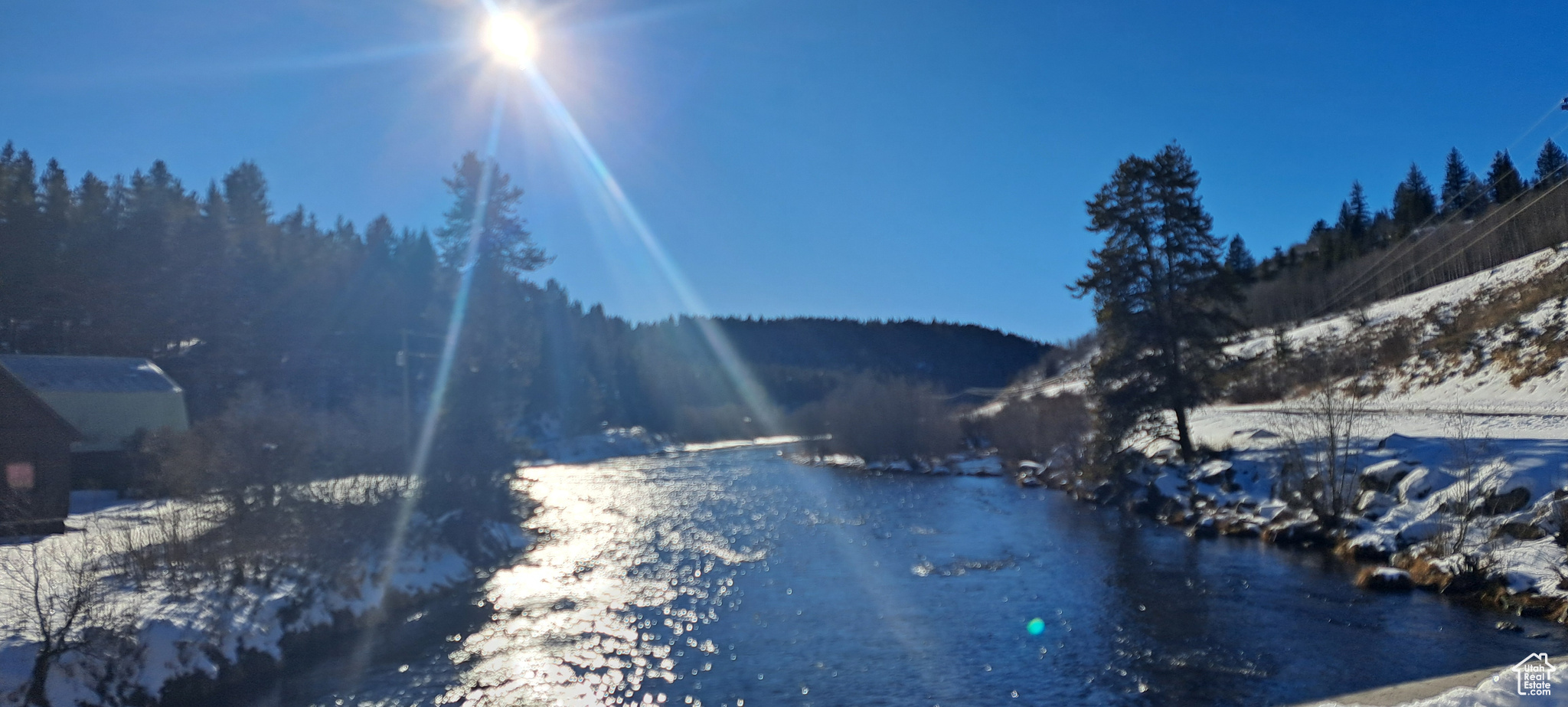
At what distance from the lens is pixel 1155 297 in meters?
30.2

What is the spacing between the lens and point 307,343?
5591 cm

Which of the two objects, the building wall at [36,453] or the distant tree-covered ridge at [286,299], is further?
the distant tree-covered ridge at [286,299]

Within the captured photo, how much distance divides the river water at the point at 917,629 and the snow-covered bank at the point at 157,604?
1556mm

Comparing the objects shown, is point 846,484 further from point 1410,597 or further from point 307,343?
point 307,343

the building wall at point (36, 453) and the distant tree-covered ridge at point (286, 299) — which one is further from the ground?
the distant tree-covered ridge at point (286, 299)

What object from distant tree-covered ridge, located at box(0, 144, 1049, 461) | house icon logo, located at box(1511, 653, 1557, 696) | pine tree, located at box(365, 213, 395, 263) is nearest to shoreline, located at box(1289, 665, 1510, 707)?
house icon logo, located at box(1511, 653, 1557, 696)

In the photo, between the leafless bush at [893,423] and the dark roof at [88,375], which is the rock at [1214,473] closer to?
the leafless bush at [893,423]

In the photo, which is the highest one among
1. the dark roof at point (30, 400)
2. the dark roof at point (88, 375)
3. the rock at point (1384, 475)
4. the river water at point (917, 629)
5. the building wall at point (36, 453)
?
the dark roof at point (88, 375)

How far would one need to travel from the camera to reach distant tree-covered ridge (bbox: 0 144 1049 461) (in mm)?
30594

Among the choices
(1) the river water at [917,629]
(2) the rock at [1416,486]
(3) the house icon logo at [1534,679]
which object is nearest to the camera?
(3) the house icon logo at [1534,679]

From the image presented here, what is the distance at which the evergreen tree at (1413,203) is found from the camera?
7952cm

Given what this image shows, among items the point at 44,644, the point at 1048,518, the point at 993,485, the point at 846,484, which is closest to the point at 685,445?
the point at 846,484

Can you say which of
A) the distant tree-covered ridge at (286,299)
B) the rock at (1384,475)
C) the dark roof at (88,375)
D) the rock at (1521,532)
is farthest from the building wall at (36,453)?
the rock at (1384,475)

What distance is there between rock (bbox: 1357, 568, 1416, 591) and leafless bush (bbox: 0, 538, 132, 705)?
23214mm
